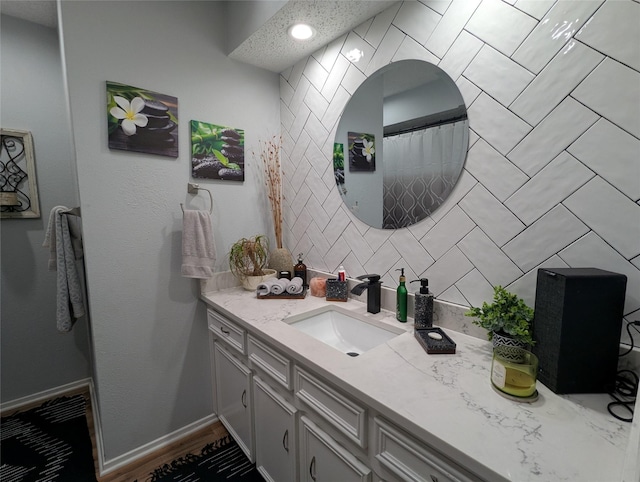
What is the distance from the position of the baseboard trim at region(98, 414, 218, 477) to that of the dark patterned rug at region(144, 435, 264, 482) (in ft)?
0.45

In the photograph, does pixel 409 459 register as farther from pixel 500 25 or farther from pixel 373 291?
pixel 500 25

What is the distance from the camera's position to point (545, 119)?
0.92 meters

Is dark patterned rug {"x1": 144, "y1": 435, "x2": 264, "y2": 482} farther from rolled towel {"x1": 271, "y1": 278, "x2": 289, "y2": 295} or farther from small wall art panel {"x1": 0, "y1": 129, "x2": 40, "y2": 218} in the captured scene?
small wall art panel {"x1": 0, "y1": 129, "x2": 40, "y2": 218}

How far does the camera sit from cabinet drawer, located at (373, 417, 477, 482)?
648mm

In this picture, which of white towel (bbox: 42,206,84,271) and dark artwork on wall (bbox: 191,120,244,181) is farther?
dark artwork on wall (bbox: 191,120,244,181)

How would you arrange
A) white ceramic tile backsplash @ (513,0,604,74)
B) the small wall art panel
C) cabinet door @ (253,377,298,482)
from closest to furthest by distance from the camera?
1. white ceramic tile backsplash @ (513,0,604,74)
2. cabinet door @ (253,377,298,482)
3. the small wall art panel

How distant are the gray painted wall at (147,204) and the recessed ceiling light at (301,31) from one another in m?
0.46

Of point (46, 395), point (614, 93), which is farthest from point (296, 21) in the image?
point (46, 395)

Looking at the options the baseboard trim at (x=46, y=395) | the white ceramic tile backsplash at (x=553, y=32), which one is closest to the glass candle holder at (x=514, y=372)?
the white ceramic tile backsplash at (x=553, y=32)

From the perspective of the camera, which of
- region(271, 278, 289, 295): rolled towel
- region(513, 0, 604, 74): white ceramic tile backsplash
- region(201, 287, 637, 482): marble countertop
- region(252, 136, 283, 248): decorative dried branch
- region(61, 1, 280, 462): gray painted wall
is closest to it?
region(201, 287, 637, 482): marble countertop

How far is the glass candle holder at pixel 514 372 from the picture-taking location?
0.75 m

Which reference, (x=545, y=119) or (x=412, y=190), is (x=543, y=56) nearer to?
(x=545, y=119)

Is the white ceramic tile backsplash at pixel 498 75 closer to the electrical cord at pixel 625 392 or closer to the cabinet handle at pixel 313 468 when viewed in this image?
the electrical cord at pixel 625 392

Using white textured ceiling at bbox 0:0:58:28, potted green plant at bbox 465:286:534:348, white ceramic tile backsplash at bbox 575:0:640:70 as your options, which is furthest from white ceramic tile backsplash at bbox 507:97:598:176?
white textured ceiling at bbox 0:0:58:28
